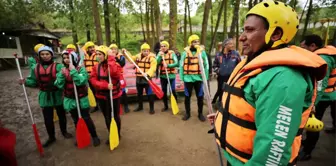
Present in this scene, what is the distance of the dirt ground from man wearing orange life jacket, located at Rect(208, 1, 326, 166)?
2.32m

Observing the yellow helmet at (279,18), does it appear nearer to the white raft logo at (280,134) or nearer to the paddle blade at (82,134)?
the white raft logo at (280,134)

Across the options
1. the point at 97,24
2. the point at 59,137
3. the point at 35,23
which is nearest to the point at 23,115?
the point at 59,137

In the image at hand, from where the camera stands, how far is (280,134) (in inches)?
39.2

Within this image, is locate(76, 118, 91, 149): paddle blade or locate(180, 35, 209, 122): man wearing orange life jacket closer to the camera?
locate(76, 118, 91, 149): paddle blade

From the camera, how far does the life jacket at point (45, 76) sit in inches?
150

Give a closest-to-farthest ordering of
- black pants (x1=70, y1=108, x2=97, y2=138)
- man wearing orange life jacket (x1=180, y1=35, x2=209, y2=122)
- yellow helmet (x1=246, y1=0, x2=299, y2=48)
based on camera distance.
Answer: yellow helmet (x1=246, y1=0, x2=299, y2=48), black pants (x1=70, y1=108, x2=97, y2=138), man wearing orange life jacket (x1=180, y1=35, x2=209, y2=122)

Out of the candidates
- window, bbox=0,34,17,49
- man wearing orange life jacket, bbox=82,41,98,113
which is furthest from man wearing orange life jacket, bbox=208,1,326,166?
window, bbox=0,34,17,49

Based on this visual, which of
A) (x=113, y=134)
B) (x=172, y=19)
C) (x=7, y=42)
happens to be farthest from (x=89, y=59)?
(x=7, y=42)

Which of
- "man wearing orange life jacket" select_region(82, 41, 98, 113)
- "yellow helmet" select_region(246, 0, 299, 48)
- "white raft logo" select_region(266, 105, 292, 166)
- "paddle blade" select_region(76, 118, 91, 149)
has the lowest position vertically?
"paddle blade" select_region(76, 118, 91, 149)

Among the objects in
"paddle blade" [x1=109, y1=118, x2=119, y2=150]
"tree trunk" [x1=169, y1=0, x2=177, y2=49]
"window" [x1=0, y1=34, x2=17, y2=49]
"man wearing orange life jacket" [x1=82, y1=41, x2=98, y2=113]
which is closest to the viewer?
"paddle blade" [x1=109, y1=118, x2=119, y2=150]

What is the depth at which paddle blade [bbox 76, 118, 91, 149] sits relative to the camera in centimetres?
380

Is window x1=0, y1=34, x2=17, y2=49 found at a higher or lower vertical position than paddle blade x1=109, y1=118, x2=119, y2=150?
higher

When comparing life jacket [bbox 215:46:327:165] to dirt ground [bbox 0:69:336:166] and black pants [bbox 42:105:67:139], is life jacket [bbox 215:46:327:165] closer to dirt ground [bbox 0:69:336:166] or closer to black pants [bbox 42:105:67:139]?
dirt ground [bbox 0:69:336:166]

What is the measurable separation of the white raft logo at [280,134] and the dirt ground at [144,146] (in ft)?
8.18
